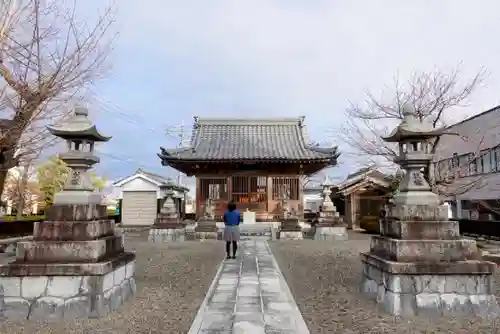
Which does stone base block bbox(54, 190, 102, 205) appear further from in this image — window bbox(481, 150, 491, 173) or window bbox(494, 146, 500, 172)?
window bbox(481, 150, 491, 173)

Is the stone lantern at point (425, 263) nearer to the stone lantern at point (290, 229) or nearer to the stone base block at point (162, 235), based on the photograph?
the stone lantern at point (290, 229)

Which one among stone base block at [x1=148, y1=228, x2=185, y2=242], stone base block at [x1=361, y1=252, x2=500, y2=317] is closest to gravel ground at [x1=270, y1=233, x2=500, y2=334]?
stone base block at [x1=361, y1=252, x2=500, y2=317]

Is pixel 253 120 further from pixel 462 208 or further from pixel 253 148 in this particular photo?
pixel 462 208

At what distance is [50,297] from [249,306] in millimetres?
3115

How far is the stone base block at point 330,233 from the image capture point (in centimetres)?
1923

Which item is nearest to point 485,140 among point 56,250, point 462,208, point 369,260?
point 462,208

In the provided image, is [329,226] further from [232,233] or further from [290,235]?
[232,233]

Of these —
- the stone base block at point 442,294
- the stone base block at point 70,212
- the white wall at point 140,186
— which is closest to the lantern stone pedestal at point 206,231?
the stone base block at point 70,212

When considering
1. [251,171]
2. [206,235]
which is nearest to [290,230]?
[206,235]

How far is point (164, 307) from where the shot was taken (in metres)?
6.17

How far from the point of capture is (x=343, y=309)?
6062 mm

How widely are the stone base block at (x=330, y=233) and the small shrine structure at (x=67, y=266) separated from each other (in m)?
14.5

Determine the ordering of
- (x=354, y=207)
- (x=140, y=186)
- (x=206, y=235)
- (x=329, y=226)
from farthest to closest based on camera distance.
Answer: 1. (x=140, y=186)
2. (x=354, y=207)
3. (x=329, y=226)
4. (x=206, y=235)

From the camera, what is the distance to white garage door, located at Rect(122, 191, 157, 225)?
3281 centimetres
